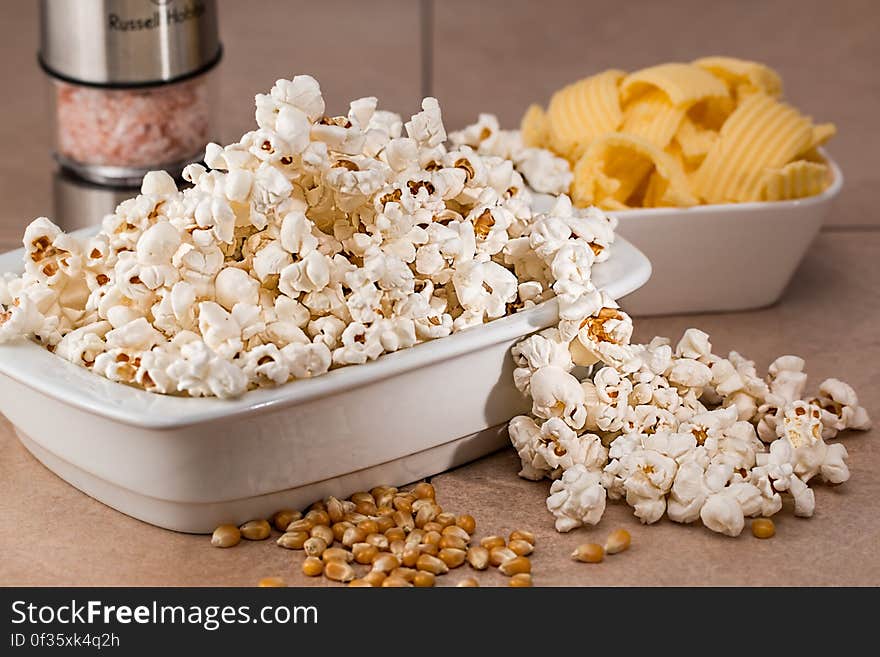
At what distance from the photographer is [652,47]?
2533mm

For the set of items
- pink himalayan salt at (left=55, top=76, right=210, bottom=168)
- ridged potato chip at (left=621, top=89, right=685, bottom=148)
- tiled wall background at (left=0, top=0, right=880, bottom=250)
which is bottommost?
tiled wall background at (left=0, top=0, right=880, bottom=250)

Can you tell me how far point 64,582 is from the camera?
4.08ft

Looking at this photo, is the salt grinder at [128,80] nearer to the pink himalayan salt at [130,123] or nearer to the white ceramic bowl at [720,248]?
the pink himalayan salt at [130,123]

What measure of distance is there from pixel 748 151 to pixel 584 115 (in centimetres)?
19

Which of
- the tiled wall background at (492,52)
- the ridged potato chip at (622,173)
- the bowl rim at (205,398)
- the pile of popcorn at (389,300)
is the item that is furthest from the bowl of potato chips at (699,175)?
the tiled wall background at (492,52)

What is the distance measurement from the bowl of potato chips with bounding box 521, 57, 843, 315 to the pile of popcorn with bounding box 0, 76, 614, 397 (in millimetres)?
277

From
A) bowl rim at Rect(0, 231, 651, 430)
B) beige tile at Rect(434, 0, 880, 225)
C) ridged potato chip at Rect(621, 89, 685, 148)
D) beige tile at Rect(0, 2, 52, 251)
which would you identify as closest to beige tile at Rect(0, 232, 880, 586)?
bowl rim at Rect(0, 231, 651, 430)

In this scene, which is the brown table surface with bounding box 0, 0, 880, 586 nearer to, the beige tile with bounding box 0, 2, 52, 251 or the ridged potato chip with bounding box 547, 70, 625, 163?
the beige tile with bounding box 0, 2, 52, 251

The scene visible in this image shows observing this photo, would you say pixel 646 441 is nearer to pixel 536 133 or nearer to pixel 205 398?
pixel 205 398

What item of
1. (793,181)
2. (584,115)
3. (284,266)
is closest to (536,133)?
(584,115)

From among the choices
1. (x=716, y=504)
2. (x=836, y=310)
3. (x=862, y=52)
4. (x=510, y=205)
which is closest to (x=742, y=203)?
(x=836, y=310)

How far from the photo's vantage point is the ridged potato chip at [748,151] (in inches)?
63.9

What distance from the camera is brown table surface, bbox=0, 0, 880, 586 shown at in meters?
1.27

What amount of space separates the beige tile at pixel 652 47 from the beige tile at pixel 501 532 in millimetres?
913
